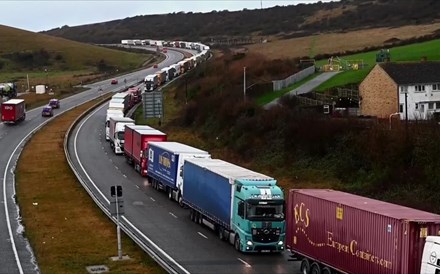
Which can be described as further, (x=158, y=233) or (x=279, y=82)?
(x=279, y=82)

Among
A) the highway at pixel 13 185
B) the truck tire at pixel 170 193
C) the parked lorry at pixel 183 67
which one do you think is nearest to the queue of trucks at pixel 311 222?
the truck tire at pixel 170 193

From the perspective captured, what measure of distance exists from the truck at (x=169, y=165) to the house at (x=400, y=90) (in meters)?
19.0

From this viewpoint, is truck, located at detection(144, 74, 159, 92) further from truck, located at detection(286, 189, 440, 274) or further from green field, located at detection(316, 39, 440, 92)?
truck, located at detection(286, 189, 440, 274)

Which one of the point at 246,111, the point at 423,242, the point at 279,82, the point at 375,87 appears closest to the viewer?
the point at 423,242

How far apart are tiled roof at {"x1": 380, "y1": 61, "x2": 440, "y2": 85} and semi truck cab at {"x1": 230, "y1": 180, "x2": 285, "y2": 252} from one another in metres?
31.3

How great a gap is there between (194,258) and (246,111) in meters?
40.3

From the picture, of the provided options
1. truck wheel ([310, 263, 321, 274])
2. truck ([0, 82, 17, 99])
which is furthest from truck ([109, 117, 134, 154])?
truck ([0, 82, 17, 99])

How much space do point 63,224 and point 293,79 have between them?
52700 millimetres

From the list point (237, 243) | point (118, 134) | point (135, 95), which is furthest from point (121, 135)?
point (135, 95)

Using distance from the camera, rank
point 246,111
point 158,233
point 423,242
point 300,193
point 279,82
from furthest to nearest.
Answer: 1. point 279,82
2. point 246,111
3. point 158,233
4. point 300,193
5. point 423,242

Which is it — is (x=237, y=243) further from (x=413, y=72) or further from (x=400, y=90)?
(x=413, y=72)

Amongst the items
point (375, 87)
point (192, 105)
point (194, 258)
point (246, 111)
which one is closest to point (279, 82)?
point (192, 105)

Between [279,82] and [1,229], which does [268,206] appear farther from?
[279,82]

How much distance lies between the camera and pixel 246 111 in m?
74.0
